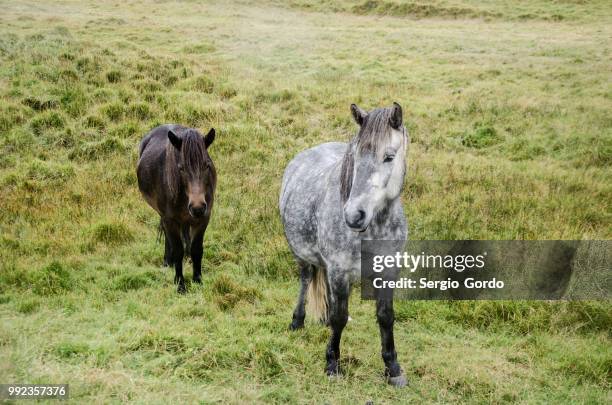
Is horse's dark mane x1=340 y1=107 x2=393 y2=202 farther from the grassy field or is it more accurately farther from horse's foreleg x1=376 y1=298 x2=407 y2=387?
the grassy field

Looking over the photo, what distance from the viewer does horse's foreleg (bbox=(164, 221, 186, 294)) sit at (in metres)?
6.69

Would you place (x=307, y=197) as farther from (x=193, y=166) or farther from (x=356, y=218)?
(x=193, y=166)

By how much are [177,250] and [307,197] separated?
2.38m

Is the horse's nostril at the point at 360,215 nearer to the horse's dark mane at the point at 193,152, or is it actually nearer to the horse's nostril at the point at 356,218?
the horse's nostril at the point at 356,218

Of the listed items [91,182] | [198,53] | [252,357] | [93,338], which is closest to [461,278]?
[252,357]

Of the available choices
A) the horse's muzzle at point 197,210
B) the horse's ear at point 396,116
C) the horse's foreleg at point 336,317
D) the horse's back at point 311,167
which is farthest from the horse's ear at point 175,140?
the horse's ear at point 396,116

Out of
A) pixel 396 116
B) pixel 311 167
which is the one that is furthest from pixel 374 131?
pixel 311 167

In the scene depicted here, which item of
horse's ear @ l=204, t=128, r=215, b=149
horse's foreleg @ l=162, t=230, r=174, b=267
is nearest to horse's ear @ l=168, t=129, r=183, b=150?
horse's ear @ l=204, t=128, r=215, b=149

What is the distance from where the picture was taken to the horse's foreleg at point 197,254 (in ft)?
22.3

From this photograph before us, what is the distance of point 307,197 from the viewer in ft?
17.3

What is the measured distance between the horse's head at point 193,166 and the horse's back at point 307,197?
3.34 ft

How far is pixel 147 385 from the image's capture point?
175 inches

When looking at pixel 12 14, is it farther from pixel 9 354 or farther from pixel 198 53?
pixel 9 354

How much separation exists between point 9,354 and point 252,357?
226 centimetres
